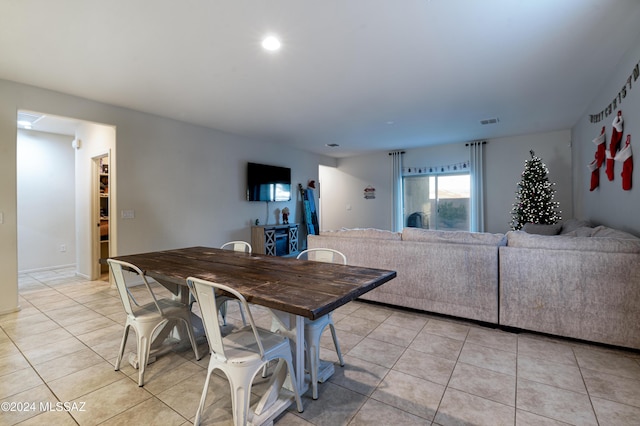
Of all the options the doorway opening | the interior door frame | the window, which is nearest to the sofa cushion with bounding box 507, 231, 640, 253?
the window

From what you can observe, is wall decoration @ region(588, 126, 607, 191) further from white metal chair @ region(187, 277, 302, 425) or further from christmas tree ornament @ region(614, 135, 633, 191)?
white metal chair @ region(187, 277, 302, 425)

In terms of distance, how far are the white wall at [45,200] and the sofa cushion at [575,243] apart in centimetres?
746

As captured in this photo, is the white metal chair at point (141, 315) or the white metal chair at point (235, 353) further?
the white metal chair at point (141, 315)

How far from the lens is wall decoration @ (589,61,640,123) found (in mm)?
2654

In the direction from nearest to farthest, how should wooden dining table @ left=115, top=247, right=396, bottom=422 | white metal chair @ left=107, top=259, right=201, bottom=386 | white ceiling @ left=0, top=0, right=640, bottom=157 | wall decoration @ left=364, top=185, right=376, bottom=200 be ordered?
wooden dining table @ left=115, top=247, right=396, bottom=422
white metal chair @ left=107, top=259, right=201, bottom=386
white ceiling @ left=0, top=0, right=640, bottom=157
wall decoration @ left=364, top=185, right=376, bottom=200

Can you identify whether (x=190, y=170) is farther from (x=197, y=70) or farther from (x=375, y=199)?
(x=375, y=199)

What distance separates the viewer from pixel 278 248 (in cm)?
625

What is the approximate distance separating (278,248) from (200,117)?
2.92m

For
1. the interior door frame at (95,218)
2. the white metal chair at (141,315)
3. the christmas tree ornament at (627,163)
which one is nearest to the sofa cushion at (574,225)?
the christmas tree ornament at (627,163)

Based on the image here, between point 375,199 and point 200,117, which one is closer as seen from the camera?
point 200,117

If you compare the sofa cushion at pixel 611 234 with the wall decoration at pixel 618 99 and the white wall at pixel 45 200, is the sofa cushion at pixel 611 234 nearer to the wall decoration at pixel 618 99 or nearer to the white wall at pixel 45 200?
the wall decoration at pixel 618 99

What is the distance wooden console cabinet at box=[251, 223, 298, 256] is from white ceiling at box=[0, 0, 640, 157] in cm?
226

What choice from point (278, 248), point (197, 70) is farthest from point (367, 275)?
point (278, 248)

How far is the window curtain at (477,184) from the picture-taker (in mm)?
6629
